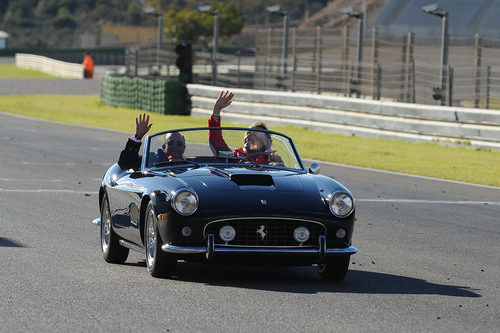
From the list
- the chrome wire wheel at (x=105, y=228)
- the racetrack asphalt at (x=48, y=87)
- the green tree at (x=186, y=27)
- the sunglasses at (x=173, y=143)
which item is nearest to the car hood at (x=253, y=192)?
the sunglasses at (x=173, y=143)

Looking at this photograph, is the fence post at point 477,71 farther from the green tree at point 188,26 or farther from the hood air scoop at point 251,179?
the green tree at point 188,26

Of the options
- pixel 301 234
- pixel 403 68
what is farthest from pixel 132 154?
pixel 403 68

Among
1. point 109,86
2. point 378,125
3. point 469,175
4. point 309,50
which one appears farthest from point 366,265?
point 109,86

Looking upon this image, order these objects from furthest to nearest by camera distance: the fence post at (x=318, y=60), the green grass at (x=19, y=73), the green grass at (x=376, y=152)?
the green grass at (x=19, y=73) < the fence post at (x=318, y=60) < the green grass at (x=376, y=152)

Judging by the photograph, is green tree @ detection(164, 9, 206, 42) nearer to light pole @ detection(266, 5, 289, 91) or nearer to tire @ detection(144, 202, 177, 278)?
light pole @ detection(266, 5, 289, 91)

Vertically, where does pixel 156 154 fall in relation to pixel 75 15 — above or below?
below

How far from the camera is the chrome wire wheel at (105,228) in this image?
10.3 meters

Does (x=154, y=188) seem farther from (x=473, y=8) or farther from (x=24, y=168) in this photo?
(x=473, y=8)

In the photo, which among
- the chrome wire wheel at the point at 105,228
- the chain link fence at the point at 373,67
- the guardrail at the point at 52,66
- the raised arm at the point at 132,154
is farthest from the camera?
the guardrail at the point at 52,66

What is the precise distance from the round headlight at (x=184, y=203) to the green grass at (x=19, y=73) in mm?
60158

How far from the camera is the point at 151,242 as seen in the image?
9.16 metres

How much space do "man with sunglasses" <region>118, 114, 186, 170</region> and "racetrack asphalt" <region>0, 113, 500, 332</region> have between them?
892mm

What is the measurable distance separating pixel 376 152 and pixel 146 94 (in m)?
14.2

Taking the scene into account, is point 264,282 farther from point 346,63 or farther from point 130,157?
point 346,63
